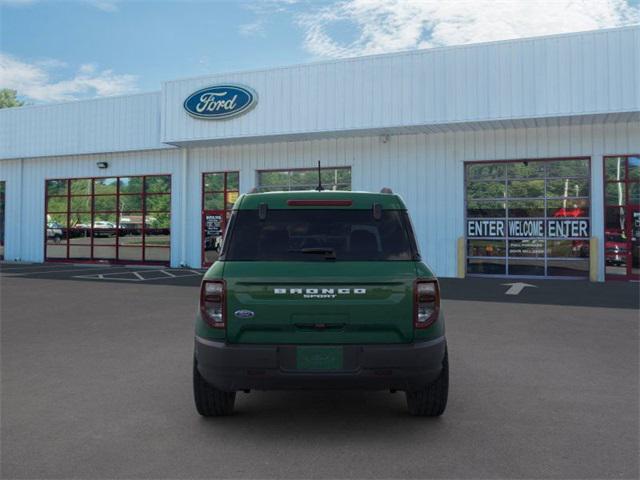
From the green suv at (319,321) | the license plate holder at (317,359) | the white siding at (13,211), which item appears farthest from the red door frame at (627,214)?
the white siding at (13,211)

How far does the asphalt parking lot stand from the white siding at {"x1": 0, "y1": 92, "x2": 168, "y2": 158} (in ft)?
50.6

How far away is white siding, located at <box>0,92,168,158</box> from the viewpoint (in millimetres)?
23000

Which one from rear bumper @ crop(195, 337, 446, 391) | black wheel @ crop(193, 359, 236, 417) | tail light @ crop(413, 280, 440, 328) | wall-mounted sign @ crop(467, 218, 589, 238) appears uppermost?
wall-mounted sign @ crop(467, 218, 589, 238)

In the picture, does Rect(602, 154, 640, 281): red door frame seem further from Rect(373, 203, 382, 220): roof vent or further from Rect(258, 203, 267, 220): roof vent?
Rect(258, 203, 267, 220): roof vent

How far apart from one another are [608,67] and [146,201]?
1711 centimetres

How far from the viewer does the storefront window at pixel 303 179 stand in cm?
2028

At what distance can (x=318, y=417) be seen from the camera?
4.68 meters

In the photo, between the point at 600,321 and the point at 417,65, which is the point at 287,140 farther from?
the point at 600,321

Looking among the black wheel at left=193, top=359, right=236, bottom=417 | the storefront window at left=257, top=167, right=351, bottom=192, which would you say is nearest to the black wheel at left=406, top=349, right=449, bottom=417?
the black wheel at left=193, top=359, right=236, bottom=417

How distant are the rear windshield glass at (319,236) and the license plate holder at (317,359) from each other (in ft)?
2.09

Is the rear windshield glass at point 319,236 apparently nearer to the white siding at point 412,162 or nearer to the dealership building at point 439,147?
the dealership building at point 439,147

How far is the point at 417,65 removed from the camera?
1742 centimetres

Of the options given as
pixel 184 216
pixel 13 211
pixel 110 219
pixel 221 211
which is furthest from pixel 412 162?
pixel 13 211

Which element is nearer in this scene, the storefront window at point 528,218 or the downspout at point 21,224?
the storefront window at point 528,218
